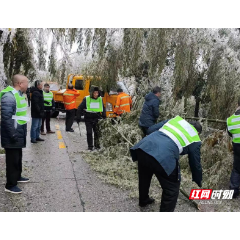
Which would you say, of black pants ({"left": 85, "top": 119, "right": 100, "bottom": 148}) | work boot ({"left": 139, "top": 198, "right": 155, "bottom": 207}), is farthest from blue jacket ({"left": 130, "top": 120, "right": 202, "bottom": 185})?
black pants ({"left": 85, "top": 119, "right": 100, "bottom": 148})

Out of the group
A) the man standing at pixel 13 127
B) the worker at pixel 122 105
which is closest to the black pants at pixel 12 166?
the man standing at pixel 13 127

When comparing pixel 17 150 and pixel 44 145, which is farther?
pixel 44 145

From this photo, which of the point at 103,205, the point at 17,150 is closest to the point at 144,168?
the point at 103,205

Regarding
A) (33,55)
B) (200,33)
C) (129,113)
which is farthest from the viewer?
(129,113)

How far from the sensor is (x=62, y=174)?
4.93 m

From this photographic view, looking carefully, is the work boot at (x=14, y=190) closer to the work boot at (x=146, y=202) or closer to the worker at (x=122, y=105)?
the work boot at (x=146, y=202)

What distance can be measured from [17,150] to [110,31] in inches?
143

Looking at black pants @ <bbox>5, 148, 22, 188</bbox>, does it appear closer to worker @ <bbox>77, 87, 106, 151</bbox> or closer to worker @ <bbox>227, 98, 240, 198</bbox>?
worker @ <bbox>77, 87, 106, 151</bbox>

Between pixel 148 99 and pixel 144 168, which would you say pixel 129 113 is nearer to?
pixel 148 99

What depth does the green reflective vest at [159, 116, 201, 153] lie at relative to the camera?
10.7 ft

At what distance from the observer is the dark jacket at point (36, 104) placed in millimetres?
7175

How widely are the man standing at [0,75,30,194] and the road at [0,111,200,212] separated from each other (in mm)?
306

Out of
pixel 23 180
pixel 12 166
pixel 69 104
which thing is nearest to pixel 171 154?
pixel 12 166

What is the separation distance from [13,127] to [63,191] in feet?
4.05
